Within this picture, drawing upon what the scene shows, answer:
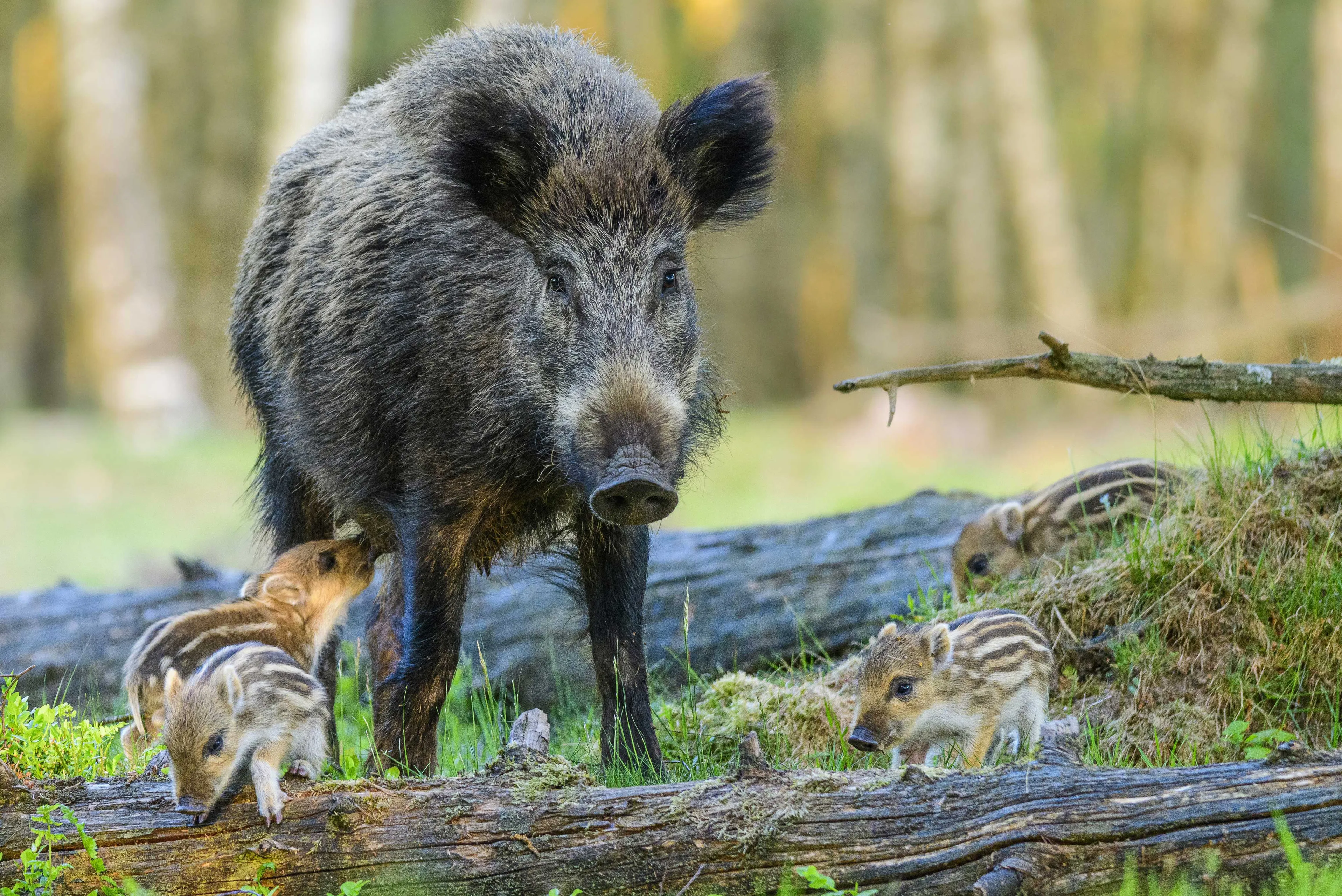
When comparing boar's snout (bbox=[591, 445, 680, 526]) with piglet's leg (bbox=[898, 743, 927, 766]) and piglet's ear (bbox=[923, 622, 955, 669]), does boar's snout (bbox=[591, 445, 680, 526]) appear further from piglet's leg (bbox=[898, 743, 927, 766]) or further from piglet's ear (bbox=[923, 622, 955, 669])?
piglet's leg (bbox=[898, 743, 927, 766])

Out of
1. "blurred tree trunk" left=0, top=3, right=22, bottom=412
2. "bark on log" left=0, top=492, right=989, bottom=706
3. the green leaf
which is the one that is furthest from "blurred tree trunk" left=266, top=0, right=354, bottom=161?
the green leaf

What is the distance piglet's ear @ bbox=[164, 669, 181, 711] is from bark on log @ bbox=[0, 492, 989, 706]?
2523mm

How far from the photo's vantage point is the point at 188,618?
4.58 metres

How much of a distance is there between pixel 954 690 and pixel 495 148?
2.37m

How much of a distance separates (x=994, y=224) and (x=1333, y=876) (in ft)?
55.1

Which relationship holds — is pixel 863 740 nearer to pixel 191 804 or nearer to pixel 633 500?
pixel 633 500

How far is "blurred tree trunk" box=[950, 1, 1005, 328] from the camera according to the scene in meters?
18.4

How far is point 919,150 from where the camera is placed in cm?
1844

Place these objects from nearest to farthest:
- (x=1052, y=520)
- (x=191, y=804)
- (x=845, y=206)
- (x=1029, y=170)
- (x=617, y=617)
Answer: (x=191, y=804)
(x=617, y=617)
(x=1052, y=520)
(x=1029, y=170)
(x=845, y=206)

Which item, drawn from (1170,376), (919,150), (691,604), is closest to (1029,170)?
(919,150)

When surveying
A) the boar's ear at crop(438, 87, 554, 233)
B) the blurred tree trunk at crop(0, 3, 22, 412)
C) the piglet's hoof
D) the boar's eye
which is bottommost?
the piglet's hoof

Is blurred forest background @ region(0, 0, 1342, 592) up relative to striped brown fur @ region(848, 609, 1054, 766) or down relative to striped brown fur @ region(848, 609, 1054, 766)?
up

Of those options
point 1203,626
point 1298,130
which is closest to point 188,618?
point 1203,626

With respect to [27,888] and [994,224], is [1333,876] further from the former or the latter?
[994,224]
